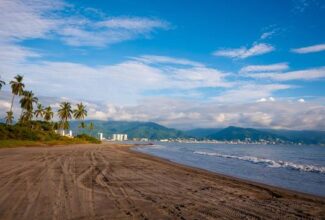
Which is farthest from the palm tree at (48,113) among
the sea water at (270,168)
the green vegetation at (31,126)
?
the sea water at (270,168)

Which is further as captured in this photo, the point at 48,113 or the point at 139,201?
the point at 48,113

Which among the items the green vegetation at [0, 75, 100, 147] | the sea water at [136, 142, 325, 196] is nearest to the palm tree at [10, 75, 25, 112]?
the green vegetation at [0, 75, 100, 147]

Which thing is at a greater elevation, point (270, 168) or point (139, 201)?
point (139, 201)

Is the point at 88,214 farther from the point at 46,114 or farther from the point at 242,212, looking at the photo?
the point at 46,114

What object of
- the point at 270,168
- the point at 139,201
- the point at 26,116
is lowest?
the point at 270,168

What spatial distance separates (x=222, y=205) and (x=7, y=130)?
6068 cm

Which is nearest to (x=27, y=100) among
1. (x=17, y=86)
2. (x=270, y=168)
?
(x=17, y=86)

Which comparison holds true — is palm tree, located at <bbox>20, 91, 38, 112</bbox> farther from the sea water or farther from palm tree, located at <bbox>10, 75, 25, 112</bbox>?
the sea water

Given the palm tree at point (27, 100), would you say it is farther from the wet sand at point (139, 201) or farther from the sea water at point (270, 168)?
the wet sand at point (139, 201)

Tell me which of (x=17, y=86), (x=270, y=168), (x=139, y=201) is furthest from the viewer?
(x=17, y=86)

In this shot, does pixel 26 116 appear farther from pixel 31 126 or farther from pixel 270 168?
pixel 270 168

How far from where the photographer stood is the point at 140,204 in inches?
367

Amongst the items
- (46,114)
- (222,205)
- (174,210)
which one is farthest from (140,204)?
(46,114)

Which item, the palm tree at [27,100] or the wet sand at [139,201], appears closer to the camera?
the wet sand at [139,201]
